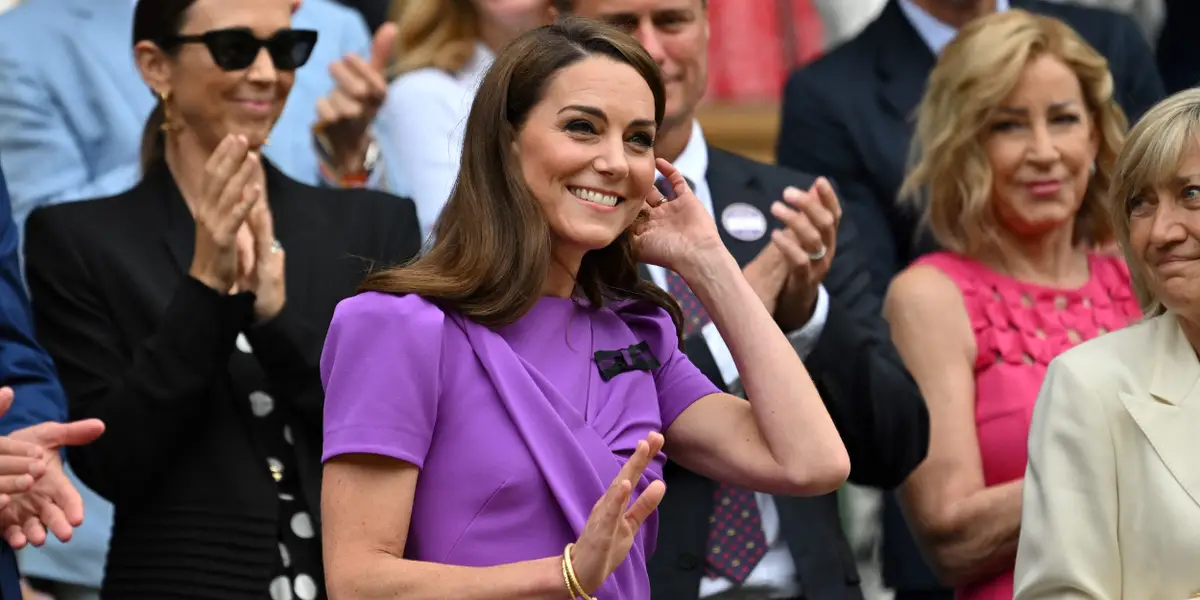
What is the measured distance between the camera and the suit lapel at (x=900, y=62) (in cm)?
514

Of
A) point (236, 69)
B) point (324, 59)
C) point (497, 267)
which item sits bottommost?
point (324, 59)

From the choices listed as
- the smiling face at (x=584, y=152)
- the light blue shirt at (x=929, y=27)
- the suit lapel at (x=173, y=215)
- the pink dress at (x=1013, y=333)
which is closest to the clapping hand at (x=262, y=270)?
the suit lapel at (x=173, y=215)

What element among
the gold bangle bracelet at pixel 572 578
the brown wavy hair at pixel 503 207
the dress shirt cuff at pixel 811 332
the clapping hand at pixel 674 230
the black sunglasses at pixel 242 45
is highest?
the brown wavy hair at pixel 503 207

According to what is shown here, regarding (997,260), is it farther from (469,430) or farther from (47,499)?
(47,499)

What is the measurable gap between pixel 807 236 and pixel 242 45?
4.17 feet

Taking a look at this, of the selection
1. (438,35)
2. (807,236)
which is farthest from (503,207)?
(438,35)

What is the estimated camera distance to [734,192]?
431 centimetres

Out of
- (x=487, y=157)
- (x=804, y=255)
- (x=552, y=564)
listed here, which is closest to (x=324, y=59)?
(x=804, y=255)

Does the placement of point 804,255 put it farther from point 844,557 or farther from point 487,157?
point 487,157

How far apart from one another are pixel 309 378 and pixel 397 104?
1.16 m

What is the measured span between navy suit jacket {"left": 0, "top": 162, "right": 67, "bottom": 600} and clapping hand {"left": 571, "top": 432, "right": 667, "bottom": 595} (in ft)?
4.84

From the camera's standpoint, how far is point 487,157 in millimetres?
3090

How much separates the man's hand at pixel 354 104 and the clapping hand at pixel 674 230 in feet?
5.18

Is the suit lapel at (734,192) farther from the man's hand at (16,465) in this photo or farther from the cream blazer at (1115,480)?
the man's hand at (16,465)
